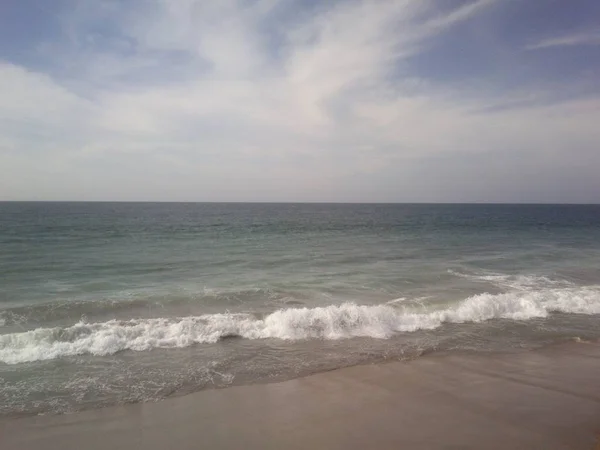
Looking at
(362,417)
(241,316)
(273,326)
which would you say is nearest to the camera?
(362,417)

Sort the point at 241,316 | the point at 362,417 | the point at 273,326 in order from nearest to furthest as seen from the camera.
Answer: the point at 362,417
the point at 273,326
the point at 241,316

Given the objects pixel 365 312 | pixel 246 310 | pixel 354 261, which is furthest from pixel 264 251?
pixel 365 312

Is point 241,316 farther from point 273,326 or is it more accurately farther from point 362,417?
point 362,417

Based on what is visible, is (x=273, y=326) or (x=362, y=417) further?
(x=273, y=326)

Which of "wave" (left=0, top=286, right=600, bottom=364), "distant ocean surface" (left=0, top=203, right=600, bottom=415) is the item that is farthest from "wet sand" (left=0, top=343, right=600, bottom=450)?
"wave" (left=0, top=286, right=600, bottom=364)

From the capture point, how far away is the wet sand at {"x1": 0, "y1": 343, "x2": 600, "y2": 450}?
551cm

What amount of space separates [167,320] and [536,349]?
9.98 m

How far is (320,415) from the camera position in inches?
246

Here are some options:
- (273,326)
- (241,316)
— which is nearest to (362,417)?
(273,326)

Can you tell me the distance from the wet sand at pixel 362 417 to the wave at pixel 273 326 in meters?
2.82

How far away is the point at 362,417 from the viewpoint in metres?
6.18

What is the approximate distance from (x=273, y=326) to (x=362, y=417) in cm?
482

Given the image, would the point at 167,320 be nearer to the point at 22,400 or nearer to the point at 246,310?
the point at 246,310

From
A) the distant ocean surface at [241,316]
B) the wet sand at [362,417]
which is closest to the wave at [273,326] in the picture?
the distant ocean surface at [241,316]
